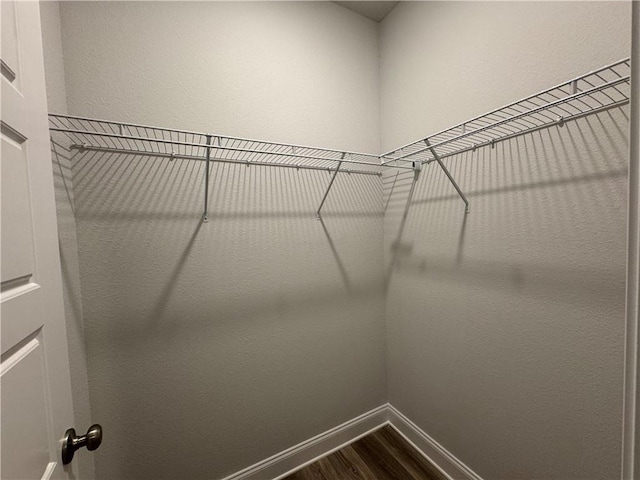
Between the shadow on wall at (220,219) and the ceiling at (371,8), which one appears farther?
the ceiling at (371,8)

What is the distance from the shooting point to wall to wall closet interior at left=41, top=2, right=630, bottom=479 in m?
0.86

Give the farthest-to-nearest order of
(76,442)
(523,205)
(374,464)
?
(374,464)
(523,205)
(76,442)

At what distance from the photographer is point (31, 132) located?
0.53 m

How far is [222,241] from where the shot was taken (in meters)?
1.19

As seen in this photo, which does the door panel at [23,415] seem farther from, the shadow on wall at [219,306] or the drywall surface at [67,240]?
the shadow on wall at [219,306]

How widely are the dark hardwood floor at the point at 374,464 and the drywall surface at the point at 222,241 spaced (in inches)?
7.1

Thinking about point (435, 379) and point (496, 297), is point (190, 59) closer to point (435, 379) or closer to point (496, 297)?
point (496, 297)

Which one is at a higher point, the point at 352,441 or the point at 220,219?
the point at 220,219

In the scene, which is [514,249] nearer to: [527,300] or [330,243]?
[527,300]

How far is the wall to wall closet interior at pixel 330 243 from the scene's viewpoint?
860mm

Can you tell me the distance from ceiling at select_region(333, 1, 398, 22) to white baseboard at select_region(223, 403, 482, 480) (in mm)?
2531

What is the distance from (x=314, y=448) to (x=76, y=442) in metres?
1.26

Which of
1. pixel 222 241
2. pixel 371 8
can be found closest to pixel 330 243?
pixel 222 241

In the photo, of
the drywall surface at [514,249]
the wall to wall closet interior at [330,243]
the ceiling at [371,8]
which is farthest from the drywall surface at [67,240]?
the drywall surface at [514,249]
